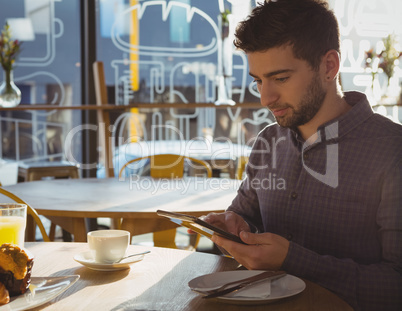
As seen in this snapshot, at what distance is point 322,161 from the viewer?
1.42m

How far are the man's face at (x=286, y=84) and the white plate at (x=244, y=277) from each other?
0.55 m

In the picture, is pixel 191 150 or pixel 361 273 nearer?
pixel 361 273

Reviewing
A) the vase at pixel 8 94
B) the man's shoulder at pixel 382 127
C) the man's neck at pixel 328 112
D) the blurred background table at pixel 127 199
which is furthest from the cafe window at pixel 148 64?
the man's shoulder at pixel 382 127

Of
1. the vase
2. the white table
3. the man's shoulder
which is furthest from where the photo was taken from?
the white table

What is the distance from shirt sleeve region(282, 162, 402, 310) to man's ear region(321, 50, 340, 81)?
434mm

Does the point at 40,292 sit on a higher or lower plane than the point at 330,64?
lower

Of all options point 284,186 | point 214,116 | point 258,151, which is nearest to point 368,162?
point 284,186

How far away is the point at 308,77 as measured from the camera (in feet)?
4.67

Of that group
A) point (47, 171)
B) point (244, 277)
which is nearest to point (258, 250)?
point (244, 277)

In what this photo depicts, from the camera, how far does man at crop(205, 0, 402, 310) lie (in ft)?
3.98

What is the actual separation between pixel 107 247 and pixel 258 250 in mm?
325

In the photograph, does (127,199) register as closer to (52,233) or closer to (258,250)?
(258,250)

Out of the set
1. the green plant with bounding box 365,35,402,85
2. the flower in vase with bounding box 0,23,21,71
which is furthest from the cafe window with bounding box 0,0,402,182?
the flower in vase with bounding box 0,23,21,71

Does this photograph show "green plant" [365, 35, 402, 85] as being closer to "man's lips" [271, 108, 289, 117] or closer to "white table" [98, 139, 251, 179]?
"white table" [98, 139, 251, 179]
